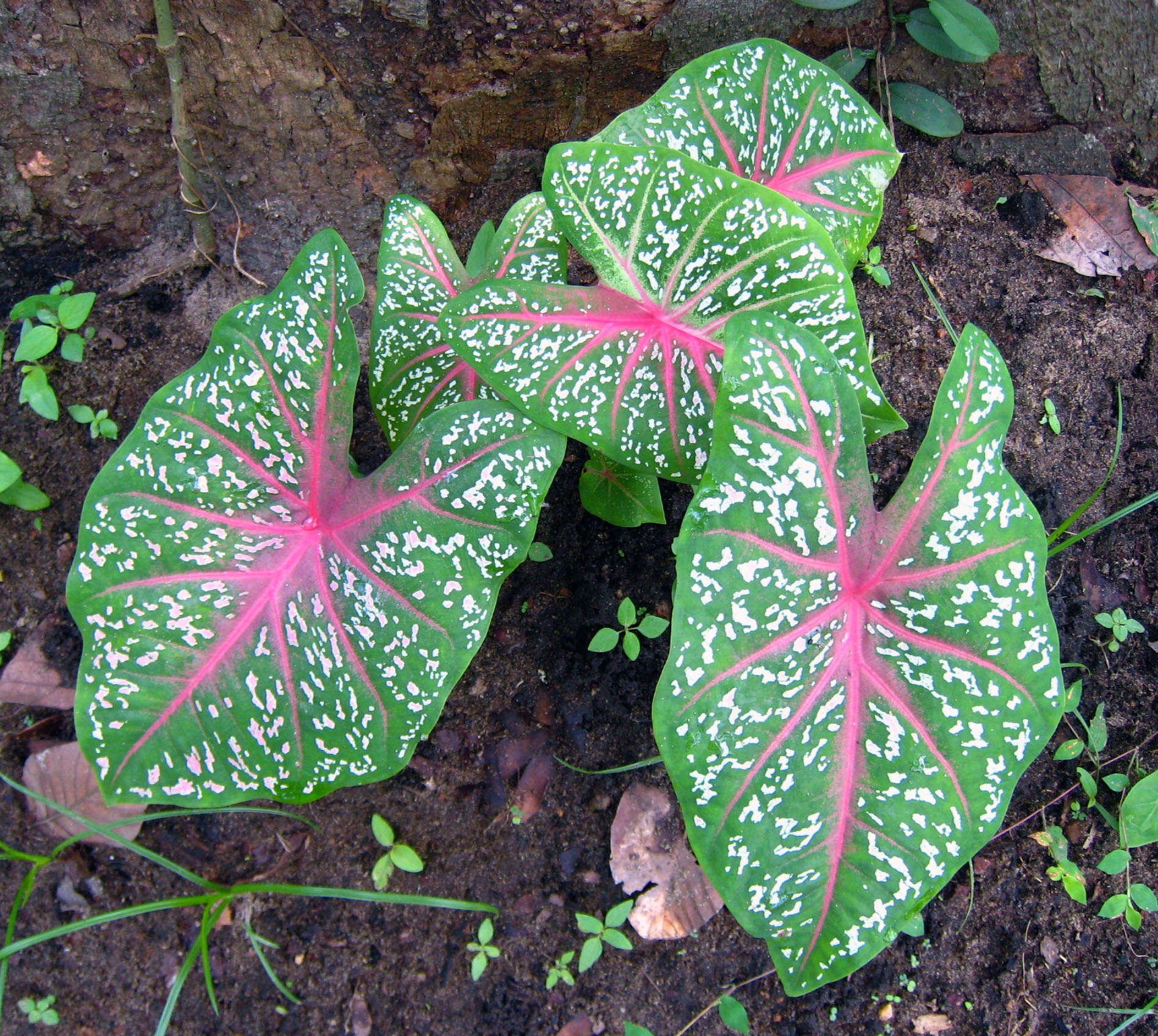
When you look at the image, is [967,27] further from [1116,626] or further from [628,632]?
[628,632]

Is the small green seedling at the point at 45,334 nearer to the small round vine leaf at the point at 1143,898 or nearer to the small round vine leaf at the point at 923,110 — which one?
the small round vine leaf at the point at 923,110

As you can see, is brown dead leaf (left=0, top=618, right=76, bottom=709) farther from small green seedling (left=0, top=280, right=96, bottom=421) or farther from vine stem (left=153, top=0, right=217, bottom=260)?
vine stem (left=153, top=0, right=217, bottom=260)

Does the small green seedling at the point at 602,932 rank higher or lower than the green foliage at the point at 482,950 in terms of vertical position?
higher

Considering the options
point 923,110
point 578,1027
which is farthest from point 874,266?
point 578,1027

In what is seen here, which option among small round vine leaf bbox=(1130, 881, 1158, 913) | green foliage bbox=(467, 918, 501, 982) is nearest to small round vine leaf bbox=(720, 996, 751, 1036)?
green foliage bbox=(467, 918, 501, 982)

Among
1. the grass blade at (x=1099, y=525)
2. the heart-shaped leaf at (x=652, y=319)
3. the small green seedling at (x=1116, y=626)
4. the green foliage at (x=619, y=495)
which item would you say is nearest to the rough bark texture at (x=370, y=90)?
the heart-shaped leaf at (x=652, y=319)
